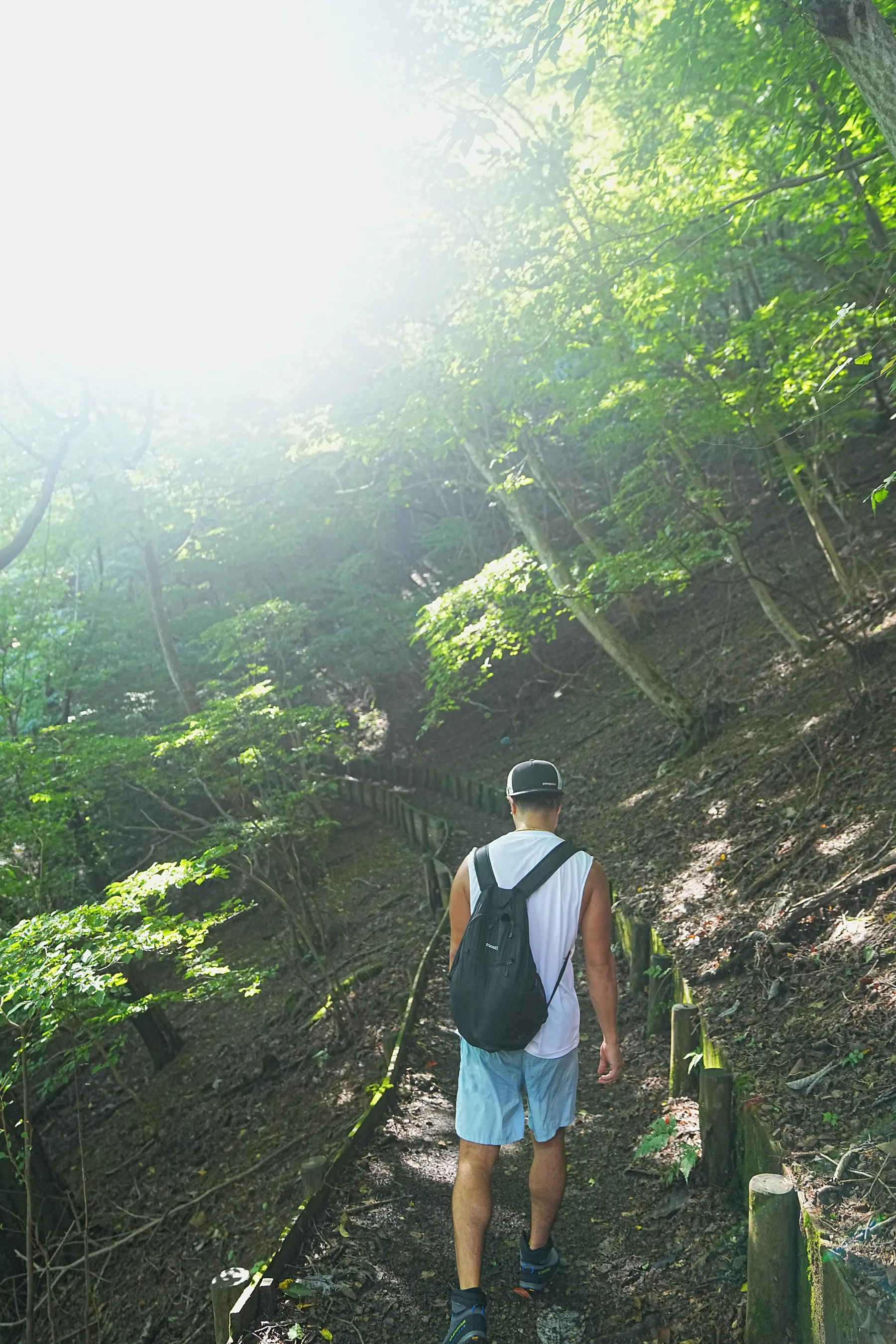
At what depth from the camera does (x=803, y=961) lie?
443cm

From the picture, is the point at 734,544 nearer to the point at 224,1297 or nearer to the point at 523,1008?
the point at 523,1008

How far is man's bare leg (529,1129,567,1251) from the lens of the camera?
2990mm

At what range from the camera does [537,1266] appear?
3109mm

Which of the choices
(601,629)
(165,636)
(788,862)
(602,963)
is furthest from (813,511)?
(165,636)

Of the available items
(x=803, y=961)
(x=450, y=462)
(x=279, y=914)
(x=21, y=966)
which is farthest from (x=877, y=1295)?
(x=450, y=462)

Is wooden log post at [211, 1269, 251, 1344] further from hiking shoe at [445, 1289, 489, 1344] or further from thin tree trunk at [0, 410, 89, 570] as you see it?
thin tree trunk at [0, 410, 89, 570]

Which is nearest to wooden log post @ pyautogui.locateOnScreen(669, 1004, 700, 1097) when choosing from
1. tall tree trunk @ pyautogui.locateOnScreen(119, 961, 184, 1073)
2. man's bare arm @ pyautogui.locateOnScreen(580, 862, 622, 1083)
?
man's bare arm @ pyautogui.locateOnScreen(580, 862, 622, 1083)

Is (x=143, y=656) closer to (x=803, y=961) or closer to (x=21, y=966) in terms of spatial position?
(x=21, y=966)

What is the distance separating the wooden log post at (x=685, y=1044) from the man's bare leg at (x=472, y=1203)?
149 centimetres

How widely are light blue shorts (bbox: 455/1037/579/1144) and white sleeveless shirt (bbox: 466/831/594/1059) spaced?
2.4 inches

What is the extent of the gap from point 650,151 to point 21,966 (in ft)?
31.8

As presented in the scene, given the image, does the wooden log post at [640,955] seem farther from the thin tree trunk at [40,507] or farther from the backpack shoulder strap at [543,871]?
the thin tree trunk at [40,507]

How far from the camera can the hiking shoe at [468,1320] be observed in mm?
2635

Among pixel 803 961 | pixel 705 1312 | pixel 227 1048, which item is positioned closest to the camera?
pixel 705 1312
